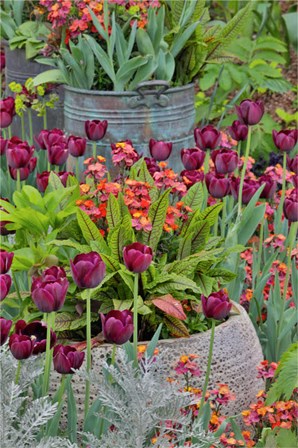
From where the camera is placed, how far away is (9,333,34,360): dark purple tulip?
5.74ft

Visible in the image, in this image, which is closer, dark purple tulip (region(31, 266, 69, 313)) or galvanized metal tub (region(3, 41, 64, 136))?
dark purple tulip (region(31, 266, 69, 313))

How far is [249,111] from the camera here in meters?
2.72

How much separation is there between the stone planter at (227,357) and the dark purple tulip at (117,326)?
43 cm

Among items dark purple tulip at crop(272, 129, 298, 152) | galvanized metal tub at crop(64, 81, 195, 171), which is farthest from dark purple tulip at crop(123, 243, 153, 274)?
galvanized metal tub at crop(64, 81, 195, 171)

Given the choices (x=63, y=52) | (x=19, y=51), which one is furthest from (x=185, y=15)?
(x=19, y=51)

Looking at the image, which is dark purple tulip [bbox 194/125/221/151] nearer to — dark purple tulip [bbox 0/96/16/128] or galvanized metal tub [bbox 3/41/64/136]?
dark purple tulip [bbox 0/96/16/128]

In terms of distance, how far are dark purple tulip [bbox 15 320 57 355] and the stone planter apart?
0.92 feet

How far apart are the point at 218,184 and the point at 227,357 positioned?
1.62 ft

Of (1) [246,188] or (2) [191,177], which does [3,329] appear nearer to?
(2) [191,177]

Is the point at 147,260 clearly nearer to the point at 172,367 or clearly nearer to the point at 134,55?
the point at 172,367

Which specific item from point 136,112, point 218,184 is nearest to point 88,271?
point 218,184

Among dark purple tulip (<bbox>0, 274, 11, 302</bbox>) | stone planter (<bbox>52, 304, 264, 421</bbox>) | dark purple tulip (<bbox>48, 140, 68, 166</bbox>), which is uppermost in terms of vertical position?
dark purple tulip (<bbox>0, 274, 11, 302</bbox>)

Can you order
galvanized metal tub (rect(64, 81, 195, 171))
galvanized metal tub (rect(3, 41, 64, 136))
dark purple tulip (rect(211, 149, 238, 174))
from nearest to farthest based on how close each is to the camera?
1. dark purple tulip (rect(211, 149, 238, 174))
2. galvanized metal tub (rect(64, 81, 195, 171))
3. galvanized metal tub (rect(3, 41, 64, 136))

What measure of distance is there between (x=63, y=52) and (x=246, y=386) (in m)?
1.59
